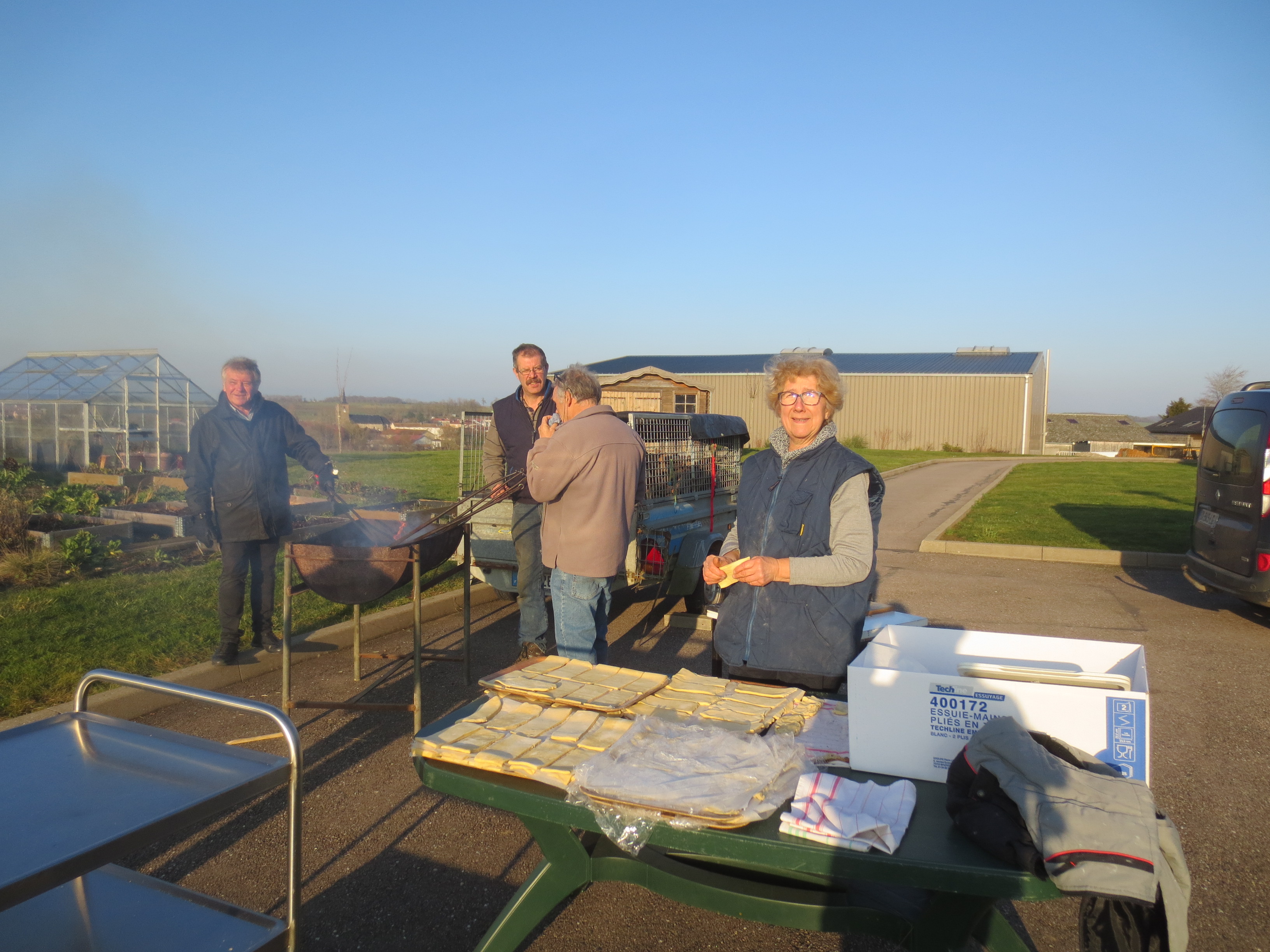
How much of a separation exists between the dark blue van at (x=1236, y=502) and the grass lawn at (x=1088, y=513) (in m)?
2.65

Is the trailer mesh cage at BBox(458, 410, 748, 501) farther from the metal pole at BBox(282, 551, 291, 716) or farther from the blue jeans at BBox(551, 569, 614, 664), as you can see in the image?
the blue jeans at BBox(551, 569, 614, 664)

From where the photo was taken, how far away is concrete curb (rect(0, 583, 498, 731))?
509 centimetres

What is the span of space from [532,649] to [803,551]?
10.5 ft

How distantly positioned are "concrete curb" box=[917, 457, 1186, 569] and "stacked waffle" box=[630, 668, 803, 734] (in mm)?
10269

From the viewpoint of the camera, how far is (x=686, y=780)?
2117 millimetres

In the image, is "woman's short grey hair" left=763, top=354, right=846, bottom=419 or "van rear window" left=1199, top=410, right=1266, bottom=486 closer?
"woman's short grey hair" left=763, top=354, right=846, bottom=419

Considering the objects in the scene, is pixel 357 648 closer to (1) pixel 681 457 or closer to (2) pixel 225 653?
(2) pixel 225 653

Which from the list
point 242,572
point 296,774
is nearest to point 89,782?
point 296,774

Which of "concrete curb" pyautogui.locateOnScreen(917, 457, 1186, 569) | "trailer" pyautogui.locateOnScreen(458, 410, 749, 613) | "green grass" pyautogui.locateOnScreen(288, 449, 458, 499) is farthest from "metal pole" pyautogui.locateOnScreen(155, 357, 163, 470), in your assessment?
"concrete curb" pyautogui.locateOnScreen(917, 457, 1186, 569)

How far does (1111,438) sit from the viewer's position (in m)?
61.5

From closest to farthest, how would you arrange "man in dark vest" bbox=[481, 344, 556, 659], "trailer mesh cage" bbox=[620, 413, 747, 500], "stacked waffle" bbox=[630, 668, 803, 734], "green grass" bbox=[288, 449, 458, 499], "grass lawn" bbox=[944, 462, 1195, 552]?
"stacked waffle" bbox=[630, 668, 803, 734], "man in dark vest" bbox=[481, 344, 556, 659], "trailer mesh cage" bbox=[620, 413, 747, 500], "grass lawn" bbox=[944, 462, 1195, 552], "green grass" bbox=[288, 449, 458, 499]

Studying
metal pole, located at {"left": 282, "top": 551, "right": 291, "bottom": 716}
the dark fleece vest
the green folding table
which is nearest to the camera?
the green folding table

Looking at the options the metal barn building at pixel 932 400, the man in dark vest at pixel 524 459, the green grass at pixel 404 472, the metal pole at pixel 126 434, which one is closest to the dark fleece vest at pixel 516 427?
the man in dark vest at pixel 524 459

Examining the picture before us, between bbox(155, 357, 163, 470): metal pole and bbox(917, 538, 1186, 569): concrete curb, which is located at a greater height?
bbox(155, 357, 163, 470): metal pole
